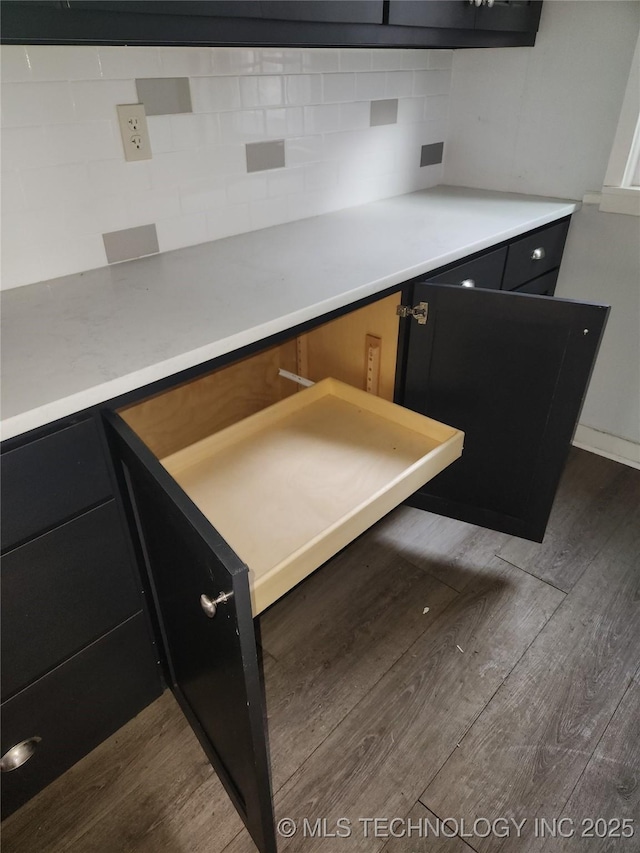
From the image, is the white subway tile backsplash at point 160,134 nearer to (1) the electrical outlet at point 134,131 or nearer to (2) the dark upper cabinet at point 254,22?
(1) the electrical outlet at point 134,131

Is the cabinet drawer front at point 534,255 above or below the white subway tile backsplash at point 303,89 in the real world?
below

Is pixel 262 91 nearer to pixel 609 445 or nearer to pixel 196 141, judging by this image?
pixel 196 141

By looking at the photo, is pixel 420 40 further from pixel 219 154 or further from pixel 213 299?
pixel 213 299

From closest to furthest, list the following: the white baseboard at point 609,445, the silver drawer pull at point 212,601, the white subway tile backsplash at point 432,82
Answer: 1. the silver drawer pull at point 212,601
2. the white subway tile backsplash at point 432,82
3. the white baseboard at point 609,445

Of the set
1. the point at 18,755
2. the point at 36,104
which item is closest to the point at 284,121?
the point at 36,104

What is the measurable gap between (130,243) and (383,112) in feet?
3.29

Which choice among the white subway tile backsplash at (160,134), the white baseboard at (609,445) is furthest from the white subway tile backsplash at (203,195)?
the white baseboard at (609,445)

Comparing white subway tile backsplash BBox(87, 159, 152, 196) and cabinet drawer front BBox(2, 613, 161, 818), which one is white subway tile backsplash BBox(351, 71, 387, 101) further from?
cabinet drawer front BBox(2, 613, 161, 818)

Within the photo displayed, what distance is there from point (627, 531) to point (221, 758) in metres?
1.40

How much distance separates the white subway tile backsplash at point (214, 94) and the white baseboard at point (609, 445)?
1684 millimetres

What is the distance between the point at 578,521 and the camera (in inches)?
71.4

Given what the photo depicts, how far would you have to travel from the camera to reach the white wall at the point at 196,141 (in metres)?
1.18

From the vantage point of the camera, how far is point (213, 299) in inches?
46.4

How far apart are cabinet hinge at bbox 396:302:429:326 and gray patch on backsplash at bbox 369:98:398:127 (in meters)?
0.82
